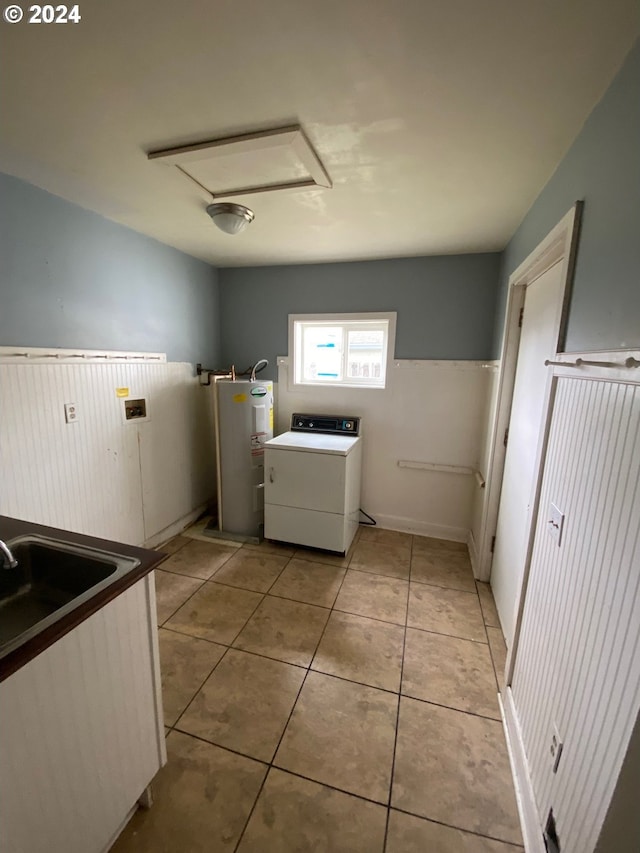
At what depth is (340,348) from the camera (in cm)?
319

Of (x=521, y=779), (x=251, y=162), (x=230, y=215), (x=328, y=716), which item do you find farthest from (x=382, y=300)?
(x=521, y=779)

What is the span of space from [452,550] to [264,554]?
60.7 inches

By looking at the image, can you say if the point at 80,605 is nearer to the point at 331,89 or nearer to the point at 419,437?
the point at 331,89

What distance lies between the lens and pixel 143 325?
2.52 m

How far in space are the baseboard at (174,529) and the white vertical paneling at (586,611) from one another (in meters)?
2.55

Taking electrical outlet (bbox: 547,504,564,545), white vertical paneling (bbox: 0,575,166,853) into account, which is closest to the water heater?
white vertical paneling (bbox: 0,575,166,853)

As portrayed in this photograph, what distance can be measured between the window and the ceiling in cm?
124

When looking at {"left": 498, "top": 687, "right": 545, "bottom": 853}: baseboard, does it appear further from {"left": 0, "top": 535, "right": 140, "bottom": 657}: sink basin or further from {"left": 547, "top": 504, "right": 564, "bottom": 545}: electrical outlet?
→ {"left": 0, "top": 535, "right": 140, "bottom": 657}: sink basin

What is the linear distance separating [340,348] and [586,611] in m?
2.62

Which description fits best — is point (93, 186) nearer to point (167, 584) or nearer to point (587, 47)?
point (587, 47)

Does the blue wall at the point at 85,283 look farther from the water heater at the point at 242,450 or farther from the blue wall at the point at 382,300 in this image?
the water heater at the point at 242,450

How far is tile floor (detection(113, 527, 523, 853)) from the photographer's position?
3.73ft

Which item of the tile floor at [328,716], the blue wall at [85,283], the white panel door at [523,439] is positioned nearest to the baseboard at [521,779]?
the tile floor at [328,716]

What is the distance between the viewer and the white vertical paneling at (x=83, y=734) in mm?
742
